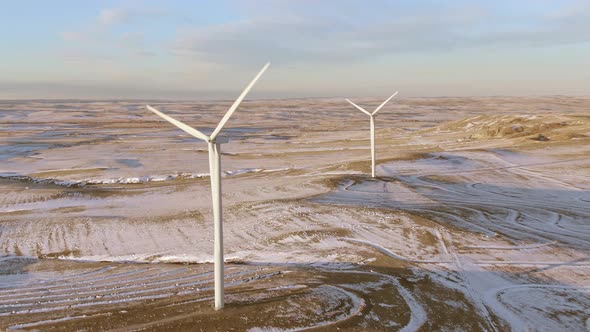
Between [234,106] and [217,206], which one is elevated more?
[234,106]

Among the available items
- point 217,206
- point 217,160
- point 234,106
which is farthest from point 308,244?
point 234,106

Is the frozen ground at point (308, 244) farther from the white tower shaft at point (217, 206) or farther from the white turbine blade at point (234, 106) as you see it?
the white turbine blade at point (234, 106)

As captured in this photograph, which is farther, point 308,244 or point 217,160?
point 308,244

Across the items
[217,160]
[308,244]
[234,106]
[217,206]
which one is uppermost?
[234,106]

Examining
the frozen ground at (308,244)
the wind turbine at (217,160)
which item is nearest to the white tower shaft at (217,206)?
the wind turbine at (217,160)

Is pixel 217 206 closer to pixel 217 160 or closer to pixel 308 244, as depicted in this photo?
pixel 217 160

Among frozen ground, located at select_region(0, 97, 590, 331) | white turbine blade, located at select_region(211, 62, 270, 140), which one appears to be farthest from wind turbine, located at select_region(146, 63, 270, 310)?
frozen ground, located at select_region(0, 97, 590, 331)

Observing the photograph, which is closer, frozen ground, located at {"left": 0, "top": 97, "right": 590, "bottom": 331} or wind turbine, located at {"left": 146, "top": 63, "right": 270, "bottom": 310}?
wind turbine, located at {"left": 146, "top": 63, "right": 270, "bottom": 310}

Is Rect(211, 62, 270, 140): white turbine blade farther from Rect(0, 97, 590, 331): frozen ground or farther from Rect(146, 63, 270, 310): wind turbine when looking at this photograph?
Rect(0, 97, 590, 331): frozen ground

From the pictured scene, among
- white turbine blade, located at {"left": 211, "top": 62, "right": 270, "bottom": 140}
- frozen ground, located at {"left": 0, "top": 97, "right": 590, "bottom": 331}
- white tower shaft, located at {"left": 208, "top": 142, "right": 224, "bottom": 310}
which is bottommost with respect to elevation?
frozen ground, located at {"left": 0, "top": 97, "right": 590, "bottom": 331}
